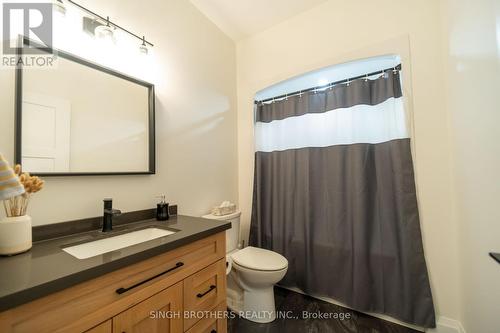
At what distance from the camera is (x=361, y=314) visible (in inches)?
65.8

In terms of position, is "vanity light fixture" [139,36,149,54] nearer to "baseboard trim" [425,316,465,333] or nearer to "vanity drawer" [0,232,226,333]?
"vanity drawer" [0,232,226,333]

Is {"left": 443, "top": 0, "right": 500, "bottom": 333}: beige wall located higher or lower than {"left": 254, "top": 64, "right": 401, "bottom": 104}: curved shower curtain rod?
lower

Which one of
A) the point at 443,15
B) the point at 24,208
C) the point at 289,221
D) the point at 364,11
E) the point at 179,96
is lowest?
the point at 289,221

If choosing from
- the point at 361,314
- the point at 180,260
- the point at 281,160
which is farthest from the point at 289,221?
the point at 180,260

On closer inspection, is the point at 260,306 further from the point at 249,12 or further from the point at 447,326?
the point at 249,12

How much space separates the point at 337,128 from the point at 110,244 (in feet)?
6.06

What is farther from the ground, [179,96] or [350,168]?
[179,96]

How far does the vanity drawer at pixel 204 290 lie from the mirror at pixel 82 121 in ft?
2.55

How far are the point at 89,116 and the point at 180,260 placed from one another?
3.12ft

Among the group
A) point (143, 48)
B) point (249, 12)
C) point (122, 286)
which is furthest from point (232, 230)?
point (249, 12)

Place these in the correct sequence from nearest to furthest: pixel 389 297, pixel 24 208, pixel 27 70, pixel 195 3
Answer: pixel 24 208
pixel 27 70
pixel 389 297
pixel 195 3

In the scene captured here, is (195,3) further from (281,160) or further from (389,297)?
(389,297)

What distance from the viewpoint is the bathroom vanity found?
58cm

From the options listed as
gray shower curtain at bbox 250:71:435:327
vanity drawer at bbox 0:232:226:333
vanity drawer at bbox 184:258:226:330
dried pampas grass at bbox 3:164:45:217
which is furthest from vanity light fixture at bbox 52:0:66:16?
gray shower curtain at bbox 250:71:435:327
